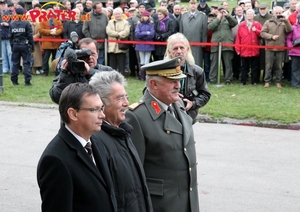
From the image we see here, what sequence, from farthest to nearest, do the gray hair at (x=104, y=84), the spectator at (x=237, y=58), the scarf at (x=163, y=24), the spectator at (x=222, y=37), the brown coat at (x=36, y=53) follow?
the brown coat at (x=36, y=53)
the spectator at (x=237, y=58)
the scarf at (x=163, y=24)
the spectator at (x=222, y=37)
the gray hair at (x=104, y=84)

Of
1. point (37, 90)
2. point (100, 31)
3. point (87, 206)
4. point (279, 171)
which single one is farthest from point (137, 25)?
point (87, 206)

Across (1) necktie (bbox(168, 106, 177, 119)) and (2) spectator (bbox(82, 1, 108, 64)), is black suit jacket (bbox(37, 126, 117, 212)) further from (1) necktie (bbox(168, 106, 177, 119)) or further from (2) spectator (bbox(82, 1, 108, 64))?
(2) spectator (bbox(82, 1, 108, 64))

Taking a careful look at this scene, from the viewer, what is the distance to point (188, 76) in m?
6.60

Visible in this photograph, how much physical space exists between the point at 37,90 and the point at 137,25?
3.32 meters

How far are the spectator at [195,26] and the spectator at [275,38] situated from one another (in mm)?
1678

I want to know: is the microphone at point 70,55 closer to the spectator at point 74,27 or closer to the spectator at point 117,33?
the spectator at point 117,33

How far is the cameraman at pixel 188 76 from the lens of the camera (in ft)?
21.1

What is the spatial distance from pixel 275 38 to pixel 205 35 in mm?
1994

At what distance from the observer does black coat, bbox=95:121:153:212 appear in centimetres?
406

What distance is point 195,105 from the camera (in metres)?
6.64

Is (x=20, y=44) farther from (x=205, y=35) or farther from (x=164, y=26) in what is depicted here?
(x=205, y=35)

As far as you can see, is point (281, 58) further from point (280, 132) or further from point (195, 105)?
point (195, 105)

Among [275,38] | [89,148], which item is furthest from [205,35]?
[89,148]

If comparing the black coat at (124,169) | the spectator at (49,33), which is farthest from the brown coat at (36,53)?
the black coat at (124,169)
